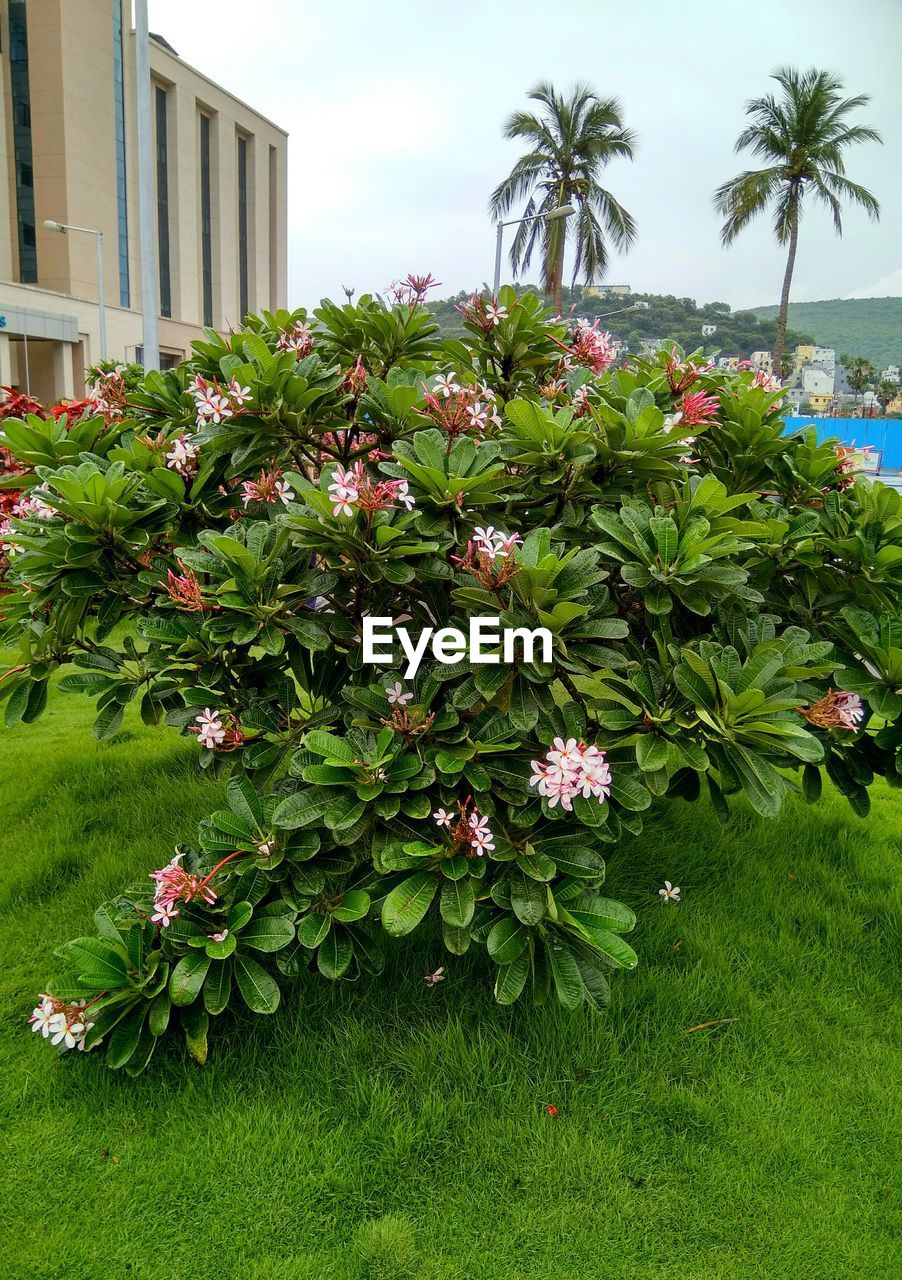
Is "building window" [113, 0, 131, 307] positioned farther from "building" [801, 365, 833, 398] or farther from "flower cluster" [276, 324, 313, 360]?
"building" [801, 365, 833, 398]

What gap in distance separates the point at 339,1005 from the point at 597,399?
1.85m

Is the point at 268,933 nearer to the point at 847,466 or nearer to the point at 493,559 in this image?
the point at 493,559

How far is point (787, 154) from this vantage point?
24.2 meters

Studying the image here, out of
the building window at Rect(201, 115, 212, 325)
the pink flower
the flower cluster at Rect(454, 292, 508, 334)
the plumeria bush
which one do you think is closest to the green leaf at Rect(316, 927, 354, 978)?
the plumeria bush

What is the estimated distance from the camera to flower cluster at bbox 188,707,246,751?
2.14 meters

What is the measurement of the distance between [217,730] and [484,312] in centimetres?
144

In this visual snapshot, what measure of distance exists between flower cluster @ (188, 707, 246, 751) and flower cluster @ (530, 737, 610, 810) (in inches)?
31.8

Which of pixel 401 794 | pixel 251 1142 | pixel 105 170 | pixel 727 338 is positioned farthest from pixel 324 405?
pixel 727 338

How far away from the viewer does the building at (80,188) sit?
1238 inches

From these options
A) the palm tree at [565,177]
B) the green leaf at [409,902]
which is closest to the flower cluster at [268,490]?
the green leaf at [409,902]

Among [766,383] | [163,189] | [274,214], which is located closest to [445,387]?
[766,383]

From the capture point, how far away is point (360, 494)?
6.48 ft

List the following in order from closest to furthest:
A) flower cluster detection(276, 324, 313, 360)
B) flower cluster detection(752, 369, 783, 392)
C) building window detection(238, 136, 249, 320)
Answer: flower cluster detection(276, 324, 313, 360), flower cluster detection(752, 369, 783, 392), building window detection(238, 136, 249, 320)

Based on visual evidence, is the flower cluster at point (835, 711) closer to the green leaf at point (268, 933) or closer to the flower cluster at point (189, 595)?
the green leaf at point (268, 933)
